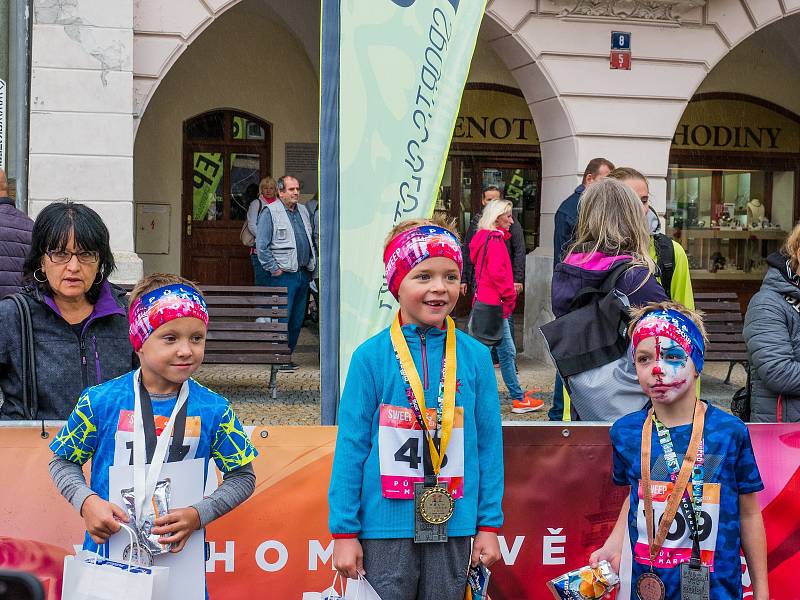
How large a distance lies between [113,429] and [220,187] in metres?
13.1

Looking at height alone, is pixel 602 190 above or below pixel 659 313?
above

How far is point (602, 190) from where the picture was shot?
4.79 metres

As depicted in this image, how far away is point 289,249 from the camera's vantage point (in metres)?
11.4

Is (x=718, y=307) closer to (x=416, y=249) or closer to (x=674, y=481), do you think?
(x=674, y=481)

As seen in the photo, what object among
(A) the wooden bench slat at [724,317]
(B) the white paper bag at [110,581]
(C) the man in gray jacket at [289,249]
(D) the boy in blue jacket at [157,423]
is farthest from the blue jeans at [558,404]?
(B) the white paper bag at [110,581]

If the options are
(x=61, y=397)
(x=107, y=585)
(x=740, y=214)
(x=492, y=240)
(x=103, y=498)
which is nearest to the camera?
(x=107, y=585)

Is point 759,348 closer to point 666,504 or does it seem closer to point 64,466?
A: point 666,504

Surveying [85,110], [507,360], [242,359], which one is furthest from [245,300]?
[507,360]

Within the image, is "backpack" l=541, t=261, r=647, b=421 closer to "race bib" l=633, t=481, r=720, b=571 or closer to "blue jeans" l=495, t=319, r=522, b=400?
"race bib" l=633, t=481, r=720, b=571

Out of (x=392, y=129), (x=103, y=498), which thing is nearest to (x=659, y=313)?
(x=392, y=129)

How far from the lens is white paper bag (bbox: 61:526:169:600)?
2.84 m

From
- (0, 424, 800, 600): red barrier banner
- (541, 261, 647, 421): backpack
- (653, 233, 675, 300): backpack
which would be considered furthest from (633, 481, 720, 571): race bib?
(653, 233, 675, 300): backpack

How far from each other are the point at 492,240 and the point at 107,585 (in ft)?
23.5

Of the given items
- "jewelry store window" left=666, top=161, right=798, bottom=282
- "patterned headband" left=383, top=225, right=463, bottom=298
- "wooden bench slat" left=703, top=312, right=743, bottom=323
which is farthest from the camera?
"jewelry store window" left=666, top=161, right=798, bottom=282
